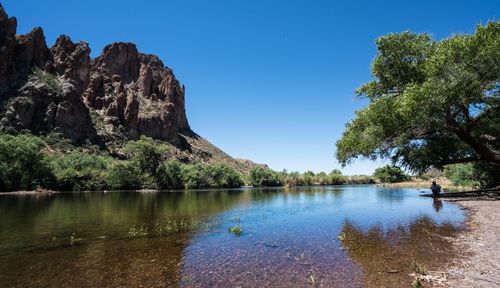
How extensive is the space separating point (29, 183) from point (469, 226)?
3687 inches

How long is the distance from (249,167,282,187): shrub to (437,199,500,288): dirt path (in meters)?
139

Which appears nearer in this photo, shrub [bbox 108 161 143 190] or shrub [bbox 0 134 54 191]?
shrub [bbox 0 134 54 191]

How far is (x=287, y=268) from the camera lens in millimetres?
12664

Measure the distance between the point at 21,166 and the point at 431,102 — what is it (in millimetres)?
88921

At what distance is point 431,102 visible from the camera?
90.1 feet

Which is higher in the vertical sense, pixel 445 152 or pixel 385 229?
pixel 445 152

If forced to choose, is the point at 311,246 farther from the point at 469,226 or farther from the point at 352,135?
the point at 352,135

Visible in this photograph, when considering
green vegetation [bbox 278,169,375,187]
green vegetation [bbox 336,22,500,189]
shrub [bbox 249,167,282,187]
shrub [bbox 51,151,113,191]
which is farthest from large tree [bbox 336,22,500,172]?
green vegetation [bbox 278,169,375,187]

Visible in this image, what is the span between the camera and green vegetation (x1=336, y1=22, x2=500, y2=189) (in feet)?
90.3

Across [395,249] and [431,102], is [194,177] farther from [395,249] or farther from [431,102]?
[395,249]

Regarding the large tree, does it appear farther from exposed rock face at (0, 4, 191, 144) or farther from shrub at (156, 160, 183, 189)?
exposed rock face at (0, 4, 191, 144)

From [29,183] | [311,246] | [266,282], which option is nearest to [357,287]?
[266,282]

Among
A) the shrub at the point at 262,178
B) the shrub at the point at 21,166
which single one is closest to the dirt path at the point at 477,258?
the shrub at the point at 21,166

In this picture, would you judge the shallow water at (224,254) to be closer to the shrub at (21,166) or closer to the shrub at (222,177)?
the shrub at (21,166)
